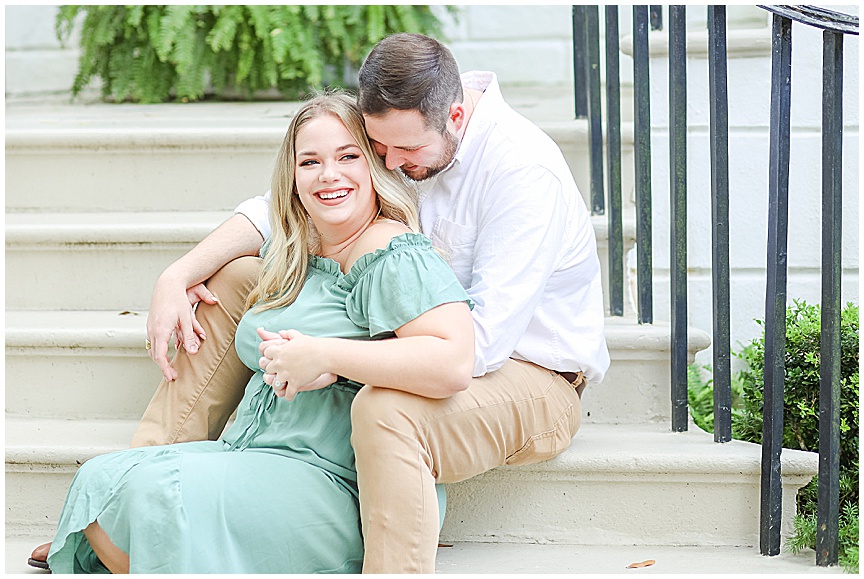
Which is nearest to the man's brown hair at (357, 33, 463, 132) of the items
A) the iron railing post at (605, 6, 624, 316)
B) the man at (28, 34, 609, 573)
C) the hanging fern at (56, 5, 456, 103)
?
the man at (28, 34, 609, 573)

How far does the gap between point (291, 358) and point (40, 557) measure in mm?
651

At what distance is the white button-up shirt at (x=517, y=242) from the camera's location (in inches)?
61.2

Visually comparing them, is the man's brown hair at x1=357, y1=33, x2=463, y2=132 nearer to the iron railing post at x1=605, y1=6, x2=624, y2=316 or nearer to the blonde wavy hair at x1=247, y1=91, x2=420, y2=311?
the blonde wavy hair at x1=247, y1=91, x2=420, y2=311

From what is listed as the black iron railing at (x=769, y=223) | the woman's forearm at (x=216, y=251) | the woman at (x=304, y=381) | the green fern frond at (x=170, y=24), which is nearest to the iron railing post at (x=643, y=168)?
the black iron railing at (x=769, y=223)

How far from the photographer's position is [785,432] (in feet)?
6.23

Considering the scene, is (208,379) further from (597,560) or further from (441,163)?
(597,560)

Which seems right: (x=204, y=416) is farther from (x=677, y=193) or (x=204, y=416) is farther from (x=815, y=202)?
(x=815, y=202)

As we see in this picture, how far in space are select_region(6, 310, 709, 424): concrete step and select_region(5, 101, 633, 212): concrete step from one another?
45 centimetres

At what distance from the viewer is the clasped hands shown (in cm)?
143

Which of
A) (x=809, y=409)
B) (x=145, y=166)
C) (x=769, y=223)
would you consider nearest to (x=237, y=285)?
(x=145, y=166)

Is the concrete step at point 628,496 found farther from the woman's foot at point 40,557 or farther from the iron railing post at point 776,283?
the woman's foot at point 40,557

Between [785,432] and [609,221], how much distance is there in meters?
0.59

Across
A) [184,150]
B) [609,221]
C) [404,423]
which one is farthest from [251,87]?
[404,423]

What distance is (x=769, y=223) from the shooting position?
1.63 meters
